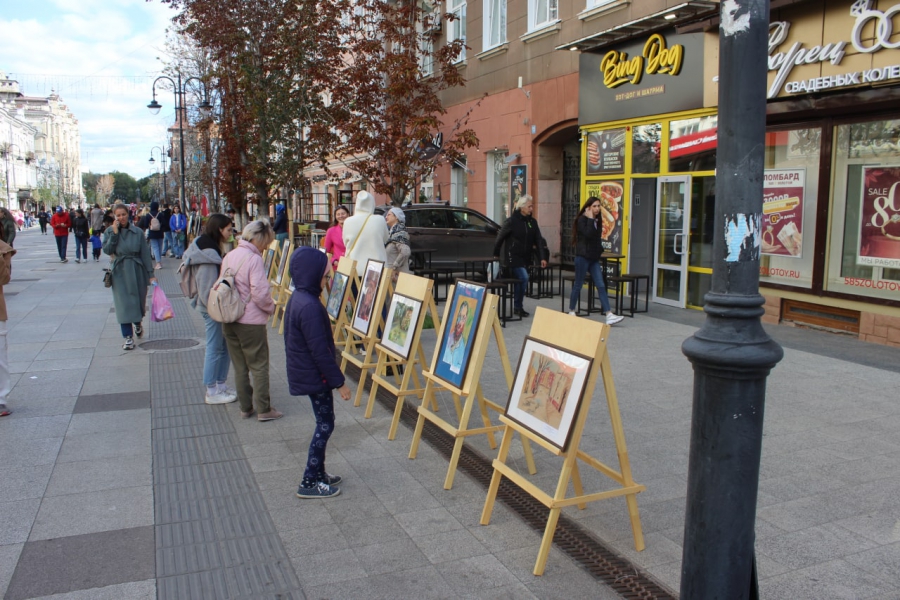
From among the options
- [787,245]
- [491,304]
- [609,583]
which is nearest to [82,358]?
[491,304]

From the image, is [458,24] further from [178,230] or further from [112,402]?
[112,402]

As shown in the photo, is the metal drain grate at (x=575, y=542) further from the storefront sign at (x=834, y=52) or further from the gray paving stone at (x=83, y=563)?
the storefront sign at (x=834, y=52)

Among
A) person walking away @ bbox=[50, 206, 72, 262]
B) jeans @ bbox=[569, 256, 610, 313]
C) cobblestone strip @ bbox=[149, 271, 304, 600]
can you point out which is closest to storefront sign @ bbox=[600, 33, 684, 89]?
jeans @ bbox=[569, 256, 610, 313]

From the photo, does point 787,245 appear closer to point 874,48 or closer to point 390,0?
point 874,48

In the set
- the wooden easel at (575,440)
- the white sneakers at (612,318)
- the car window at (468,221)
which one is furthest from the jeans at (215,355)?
the car window at (468,221)

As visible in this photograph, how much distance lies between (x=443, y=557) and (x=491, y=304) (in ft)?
5.64

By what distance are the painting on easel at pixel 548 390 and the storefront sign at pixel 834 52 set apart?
659cm

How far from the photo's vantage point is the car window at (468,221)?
16.2 metres

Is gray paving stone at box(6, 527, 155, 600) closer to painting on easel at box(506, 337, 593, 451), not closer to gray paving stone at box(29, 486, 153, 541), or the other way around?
gray paving stone at box(29, 486, 153, 541)

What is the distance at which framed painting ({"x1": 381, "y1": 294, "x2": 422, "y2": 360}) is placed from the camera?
19.6 feet

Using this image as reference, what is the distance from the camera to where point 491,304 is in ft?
16.2

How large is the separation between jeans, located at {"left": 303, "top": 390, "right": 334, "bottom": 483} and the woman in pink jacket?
1.76m

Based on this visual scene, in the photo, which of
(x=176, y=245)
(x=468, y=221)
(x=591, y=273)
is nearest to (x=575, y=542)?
(x=591, y=273)

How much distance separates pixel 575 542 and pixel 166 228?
22919mm
